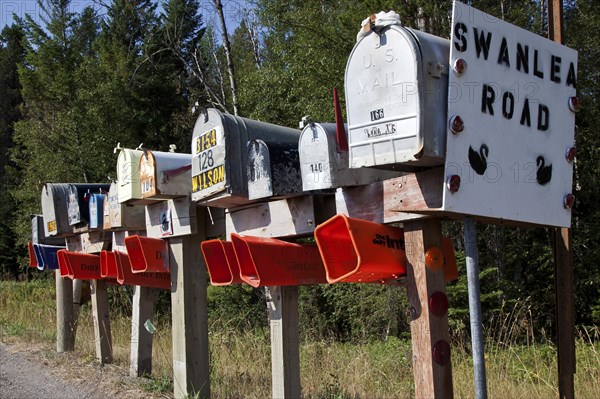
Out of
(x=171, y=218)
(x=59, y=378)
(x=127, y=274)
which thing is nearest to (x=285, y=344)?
(x=171, y=218)

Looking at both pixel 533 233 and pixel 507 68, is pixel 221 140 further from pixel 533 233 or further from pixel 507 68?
pixel 533 233

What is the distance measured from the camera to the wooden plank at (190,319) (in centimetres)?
417

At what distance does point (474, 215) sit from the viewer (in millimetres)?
2199

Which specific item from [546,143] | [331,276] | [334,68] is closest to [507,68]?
[546,143]

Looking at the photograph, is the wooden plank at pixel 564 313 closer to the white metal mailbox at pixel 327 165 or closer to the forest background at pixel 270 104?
the white metal mailbox at pixel 327 165

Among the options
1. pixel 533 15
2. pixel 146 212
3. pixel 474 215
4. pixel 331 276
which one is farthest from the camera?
pixel 533 15

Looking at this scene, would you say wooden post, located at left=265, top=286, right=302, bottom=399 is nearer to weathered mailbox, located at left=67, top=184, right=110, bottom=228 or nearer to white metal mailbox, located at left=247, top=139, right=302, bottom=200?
white metal mailbox, located at left=247, top=139, right=302, bottom=200

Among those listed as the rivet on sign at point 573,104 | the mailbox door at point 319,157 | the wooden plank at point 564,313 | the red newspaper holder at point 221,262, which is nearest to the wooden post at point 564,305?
the wooden plank at point 564,313

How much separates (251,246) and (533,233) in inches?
303

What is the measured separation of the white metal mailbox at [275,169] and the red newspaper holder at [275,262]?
23 cm

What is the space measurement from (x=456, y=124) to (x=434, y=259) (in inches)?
19.9

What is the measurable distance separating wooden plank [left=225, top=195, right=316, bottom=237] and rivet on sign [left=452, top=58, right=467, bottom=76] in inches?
42.1

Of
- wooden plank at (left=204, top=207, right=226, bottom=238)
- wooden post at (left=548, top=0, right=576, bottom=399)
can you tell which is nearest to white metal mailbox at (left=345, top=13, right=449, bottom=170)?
wooden post at (left=548, top=0, right=576, bottom=399)

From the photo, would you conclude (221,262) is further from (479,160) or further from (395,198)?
(479,160)
